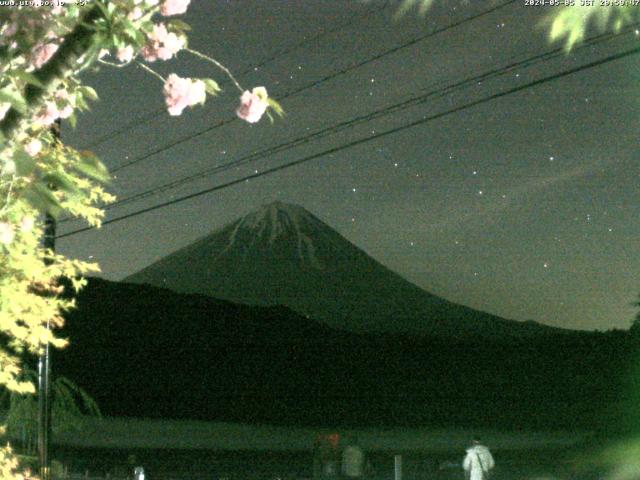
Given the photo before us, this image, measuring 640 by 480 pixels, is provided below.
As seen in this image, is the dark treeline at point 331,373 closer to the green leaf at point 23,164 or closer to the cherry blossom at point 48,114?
the cherry blossom at point 48,114

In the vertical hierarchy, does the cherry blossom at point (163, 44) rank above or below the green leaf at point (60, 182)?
above

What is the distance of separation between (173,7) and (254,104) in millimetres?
753

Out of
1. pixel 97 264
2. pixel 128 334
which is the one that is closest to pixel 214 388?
pixel 128 334

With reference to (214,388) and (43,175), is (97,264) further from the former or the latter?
(214,388)

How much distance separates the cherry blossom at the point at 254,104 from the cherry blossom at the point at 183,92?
0.22 metres

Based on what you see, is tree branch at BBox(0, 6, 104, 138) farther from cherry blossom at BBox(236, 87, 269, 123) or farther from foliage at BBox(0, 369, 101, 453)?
foliage at BBox(0, 369, 101, 453)

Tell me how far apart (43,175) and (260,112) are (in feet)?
6.47

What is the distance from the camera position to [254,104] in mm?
5512

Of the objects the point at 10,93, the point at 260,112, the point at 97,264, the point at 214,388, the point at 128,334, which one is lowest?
the point at 10,93

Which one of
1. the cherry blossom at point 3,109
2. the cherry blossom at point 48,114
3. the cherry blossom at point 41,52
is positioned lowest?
the cherry blossom at point 3,109

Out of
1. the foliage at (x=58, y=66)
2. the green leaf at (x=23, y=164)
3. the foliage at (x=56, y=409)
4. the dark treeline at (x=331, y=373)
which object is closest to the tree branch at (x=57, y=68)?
the foliage at (x=58, y=66)

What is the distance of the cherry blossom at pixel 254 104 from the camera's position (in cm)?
548

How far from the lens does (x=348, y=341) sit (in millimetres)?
123562

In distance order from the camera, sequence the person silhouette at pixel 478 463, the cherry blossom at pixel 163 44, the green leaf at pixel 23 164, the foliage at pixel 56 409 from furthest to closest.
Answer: the person silhouette at pixel 478 463 → the foliage at pixel 56 409 → the cherry blossom at pixel 163 44 → the green leaf at pixel 23 164
